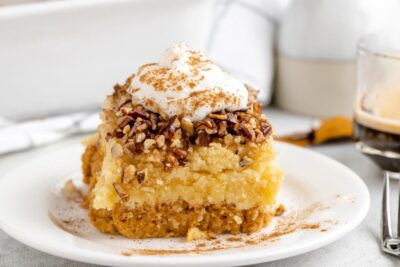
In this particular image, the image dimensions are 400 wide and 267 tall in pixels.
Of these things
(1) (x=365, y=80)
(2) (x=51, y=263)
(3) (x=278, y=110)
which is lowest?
(3) (x=278, y=110)

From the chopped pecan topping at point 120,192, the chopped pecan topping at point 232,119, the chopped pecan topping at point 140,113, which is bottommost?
the chopped pecan topping at point 120,192

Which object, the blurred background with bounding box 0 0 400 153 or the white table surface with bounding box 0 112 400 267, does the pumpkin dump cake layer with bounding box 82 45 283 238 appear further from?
the blurred background with bounding box 0 0 400 153

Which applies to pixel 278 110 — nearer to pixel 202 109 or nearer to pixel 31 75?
pixel 31 75

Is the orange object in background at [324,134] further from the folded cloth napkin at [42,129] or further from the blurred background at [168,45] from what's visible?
the folded cloth napkin at [42,129]

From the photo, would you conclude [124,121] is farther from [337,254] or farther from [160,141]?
[337,254]

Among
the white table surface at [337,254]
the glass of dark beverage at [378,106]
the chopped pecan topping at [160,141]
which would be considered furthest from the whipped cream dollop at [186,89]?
the glass of dark beverage at [378,106]

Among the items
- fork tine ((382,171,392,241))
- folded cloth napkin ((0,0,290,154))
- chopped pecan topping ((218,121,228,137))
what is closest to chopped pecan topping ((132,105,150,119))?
chopped pecan topping ((218,121,228,137))

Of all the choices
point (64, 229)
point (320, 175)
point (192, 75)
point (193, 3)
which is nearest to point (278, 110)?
point (193, 3)

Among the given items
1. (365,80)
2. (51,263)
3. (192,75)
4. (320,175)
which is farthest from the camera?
(365,80)
